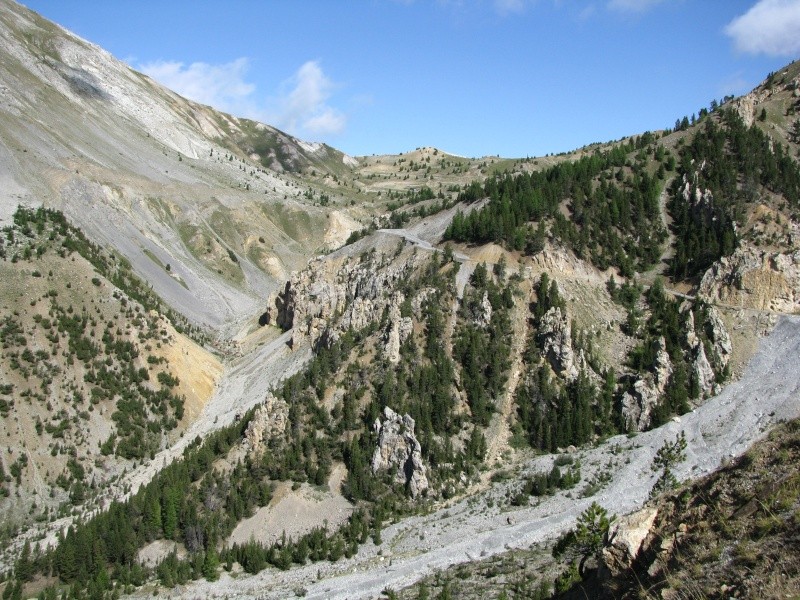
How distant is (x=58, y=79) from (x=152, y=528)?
143 metres

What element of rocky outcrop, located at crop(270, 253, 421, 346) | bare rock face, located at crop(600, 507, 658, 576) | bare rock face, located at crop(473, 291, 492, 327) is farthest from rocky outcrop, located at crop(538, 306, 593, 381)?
bare rock face, located at crop(600, 507, 658, 576)

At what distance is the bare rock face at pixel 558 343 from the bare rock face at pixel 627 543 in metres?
48.8

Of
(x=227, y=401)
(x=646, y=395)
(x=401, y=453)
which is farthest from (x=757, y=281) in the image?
(x=227, y=401)

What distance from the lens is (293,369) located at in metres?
79.9

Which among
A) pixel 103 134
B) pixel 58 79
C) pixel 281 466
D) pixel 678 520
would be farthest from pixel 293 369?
pixel 58 79

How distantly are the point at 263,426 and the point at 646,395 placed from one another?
120ft

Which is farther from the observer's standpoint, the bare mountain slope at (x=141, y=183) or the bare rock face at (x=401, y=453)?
the bare mountain slope at (x=141, y=183)

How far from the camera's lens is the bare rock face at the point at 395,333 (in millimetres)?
69062

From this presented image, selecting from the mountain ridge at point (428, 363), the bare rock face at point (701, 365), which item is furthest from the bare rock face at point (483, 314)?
the bare rock face at point (701, 365)

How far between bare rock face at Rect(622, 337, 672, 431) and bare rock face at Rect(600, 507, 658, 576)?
47.1m

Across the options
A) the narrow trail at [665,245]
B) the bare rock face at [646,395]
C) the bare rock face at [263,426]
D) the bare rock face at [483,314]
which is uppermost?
the narrow trail at [665,245]

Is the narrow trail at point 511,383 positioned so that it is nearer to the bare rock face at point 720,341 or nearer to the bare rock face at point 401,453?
the bare rock face at point 401,453

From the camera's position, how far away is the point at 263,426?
64812mm

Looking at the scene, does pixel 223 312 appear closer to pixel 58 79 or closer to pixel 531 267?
pixel 531 267
